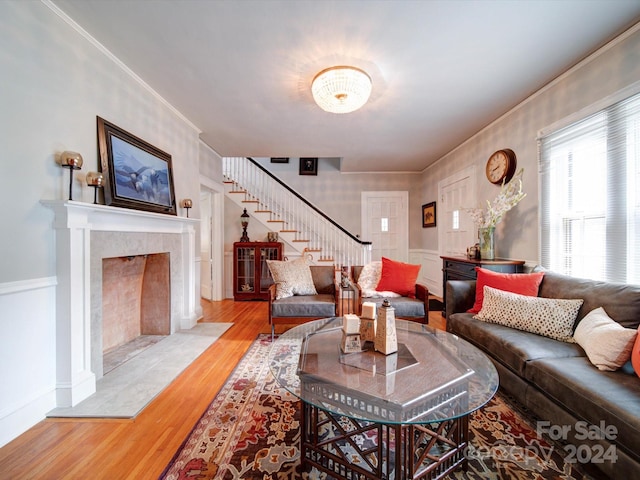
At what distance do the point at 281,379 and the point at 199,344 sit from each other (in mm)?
2034

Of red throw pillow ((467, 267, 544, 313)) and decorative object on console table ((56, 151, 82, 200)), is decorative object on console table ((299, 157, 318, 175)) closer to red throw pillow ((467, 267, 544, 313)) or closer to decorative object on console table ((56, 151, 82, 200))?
red throw pillow ((467, 267, 544, 313))

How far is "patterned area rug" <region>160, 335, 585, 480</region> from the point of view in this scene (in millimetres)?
1377

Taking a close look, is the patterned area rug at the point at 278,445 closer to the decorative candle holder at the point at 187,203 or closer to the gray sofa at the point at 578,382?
the gray sofa at the point at 578,382

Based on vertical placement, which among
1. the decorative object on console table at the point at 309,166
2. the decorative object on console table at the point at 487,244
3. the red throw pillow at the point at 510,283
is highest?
the decorative object on console table at the point at 309,166

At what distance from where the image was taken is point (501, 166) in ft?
11.0

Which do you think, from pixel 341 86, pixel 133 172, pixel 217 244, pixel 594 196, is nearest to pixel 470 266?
pixel 594 196

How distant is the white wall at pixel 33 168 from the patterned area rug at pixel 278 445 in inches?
42.5

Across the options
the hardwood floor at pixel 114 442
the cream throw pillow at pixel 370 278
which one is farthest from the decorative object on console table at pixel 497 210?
the hardwood floor at pixel 114 442

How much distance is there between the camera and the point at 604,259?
2.24m

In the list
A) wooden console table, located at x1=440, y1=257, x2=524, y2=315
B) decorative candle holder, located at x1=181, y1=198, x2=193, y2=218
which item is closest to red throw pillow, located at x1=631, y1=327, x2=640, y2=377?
wooden console table, located at x1=440, y1=257, x2=524, y2=315

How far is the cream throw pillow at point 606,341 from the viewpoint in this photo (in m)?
1.50

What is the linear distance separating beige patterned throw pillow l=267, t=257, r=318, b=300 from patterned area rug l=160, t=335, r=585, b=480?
4.69ft

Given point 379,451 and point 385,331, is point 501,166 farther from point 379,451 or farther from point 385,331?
point 379,451

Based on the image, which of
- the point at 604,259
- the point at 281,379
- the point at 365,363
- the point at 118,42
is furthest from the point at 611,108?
the point at 118,42
